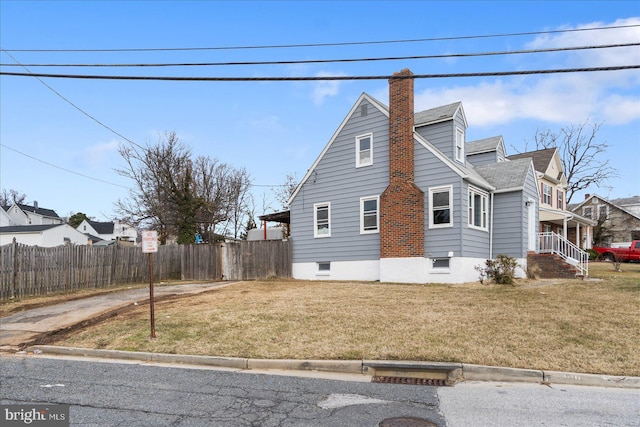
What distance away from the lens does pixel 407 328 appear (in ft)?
28.6

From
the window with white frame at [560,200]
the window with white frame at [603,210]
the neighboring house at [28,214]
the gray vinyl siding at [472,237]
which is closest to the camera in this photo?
the gray vinyl siding at [472,237]

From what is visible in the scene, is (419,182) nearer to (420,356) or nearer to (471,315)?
(471,315)

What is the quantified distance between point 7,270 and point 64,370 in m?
9.41

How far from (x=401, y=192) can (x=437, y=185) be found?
1.45 m

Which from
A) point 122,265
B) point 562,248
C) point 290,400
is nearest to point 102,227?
point 122,265

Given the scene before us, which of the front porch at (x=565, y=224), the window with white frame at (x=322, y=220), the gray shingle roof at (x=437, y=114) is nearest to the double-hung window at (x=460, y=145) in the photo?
the gray shingle roof at (x=437, y=114)

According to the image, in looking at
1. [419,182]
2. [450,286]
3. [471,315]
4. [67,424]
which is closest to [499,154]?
[419,182]

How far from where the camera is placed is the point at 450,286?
15.6 m

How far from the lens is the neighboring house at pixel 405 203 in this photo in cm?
1705

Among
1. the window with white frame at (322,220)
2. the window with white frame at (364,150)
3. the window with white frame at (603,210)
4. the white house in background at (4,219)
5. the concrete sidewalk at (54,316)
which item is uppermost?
the window with white frame at (364,150)

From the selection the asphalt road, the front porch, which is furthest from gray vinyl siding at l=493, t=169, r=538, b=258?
the asphalt road

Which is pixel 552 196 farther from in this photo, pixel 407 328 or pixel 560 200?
pixel 407 328

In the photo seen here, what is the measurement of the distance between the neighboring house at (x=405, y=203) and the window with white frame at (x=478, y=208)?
0.04 metres

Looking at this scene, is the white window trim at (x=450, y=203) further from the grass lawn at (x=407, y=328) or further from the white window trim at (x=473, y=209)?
the grass lawn at (x=407, y=328)
